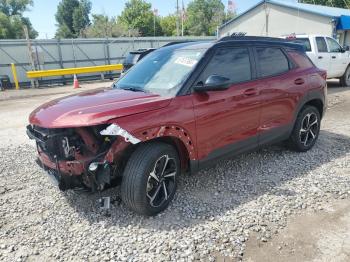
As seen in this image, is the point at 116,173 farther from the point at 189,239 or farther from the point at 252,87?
the point at 252,87

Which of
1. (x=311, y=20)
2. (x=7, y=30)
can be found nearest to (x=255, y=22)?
(x=311, y=20)

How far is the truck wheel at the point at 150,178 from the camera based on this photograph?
3.44m

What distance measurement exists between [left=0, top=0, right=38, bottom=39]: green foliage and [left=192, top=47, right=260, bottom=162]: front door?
56.1 meters

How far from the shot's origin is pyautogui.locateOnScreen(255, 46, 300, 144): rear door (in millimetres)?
4715

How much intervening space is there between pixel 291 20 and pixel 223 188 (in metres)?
20.0

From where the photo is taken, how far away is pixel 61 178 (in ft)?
11.4

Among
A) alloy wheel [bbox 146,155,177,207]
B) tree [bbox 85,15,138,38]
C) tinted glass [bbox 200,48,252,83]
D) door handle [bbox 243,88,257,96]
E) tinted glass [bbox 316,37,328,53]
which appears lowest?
alloy wheel [bbox 146,155,177,207]

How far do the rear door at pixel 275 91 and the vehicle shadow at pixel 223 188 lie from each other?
1.57 ft

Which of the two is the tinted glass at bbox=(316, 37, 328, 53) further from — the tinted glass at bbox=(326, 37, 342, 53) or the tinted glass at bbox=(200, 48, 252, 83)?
the tinted glass at bbox=(200, 48, 252, 83)

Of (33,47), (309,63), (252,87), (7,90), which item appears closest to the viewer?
(252,87)

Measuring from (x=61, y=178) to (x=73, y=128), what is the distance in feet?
1.75

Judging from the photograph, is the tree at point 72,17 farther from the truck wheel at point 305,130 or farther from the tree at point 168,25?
the truck wheel at point 305,130

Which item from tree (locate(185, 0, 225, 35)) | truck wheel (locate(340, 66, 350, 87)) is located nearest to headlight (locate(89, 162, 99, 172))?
truck wheel (locate(340, 66, 350, 87))

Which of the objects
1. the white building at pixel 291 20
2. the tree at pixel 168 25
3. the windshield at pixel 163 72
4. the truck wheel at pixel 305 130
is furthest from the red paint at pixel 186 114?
the tree at pixel 168 25
